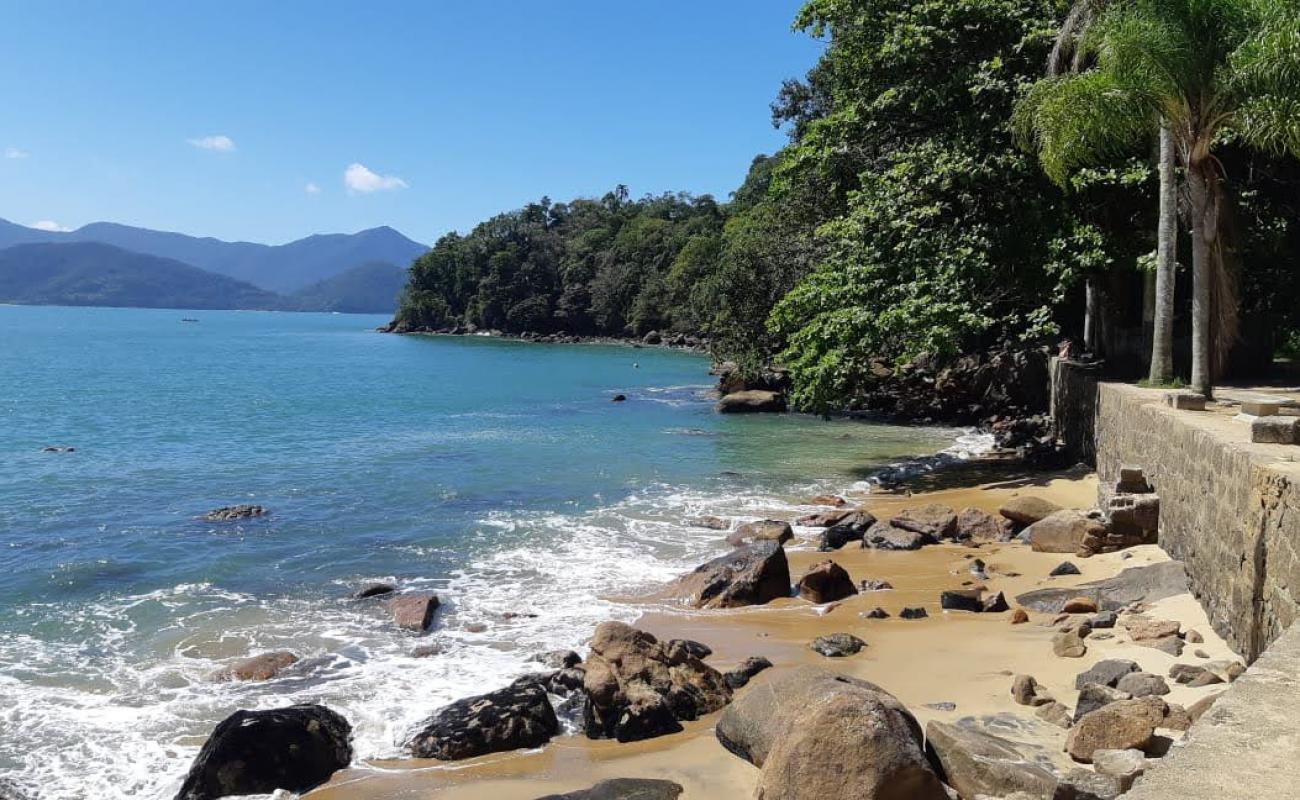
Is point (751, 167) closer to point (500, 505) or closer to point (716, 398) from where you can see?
point (716, 398)

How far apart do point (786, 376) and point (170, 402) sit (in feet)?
83.5

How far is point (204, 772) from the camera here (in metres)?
8.01

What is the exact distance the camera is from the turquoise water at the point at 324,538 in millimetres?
9898

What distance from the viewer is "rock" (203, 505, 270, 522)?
59.8 ft

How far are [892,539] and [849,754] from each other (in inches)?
348

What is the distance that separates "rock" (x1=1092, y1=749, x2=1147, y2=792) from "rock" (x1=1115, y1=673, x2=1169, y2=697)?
145 cm

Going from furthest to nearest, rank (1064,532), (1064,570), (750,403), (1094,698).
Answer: (750,403) → (1064,532) → (1064,570) → (1094,698)

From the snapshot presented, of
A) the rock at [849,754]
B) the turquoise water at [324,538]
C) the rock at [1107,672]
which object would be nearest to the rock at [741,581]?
the turquoise water at [324,538]

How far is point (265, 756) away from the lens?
814cm

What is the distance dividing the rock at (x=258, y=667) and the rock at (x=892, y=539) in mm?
8478

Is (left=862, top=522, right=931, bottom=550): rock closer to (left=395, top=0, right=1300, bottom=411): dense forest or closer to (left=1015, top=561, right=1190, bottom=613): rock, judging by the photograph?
(left=1015, top=561, right=1190, bottom=613): rock

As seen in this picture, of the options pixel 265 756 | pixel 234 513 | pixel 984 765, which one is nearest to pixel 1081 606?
pixel 984 765

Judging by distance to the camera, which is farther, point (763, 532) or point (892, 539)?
point (763, 532)

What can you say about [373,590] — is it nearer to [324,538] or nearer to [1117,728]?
[324,538]
